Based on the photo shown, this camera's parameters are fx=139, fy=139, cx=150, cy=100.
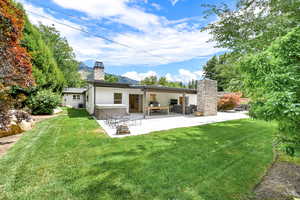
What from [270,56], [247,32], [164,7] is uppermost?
[164,7]

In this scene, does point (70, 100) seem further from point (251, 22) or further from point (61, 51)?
point (251, 22)

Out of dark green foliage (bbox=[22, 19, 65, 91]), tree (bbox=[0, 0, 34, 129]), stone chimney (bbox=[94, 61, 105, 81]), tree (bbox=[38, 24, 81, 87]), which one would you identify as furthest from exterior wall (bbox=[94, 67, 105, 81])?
tree (bbox=[38, 24, 81, 87])

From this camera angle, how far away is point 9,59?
156 inches

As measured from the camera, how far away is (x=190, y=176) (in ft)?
9.71

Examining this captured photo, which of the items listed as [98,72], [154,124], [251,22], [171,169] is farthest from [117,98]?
[251,22]

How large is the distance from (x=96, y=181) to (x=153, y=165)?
1.33 meters

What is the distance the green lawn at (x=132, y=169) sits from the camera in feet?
8.08

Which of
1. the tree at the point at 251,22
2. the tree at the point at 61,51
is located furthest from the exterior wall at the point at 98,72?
the tree at the point at 61,51

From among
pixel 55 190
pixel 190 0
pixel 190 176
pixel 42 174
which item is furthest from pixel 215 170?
pixel 190 0

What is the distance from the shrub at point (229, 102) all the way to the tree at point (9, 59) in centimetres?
1764

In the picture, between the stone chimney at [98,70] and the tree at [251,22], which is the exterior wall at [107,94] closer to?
the stone chimney at [98,70]

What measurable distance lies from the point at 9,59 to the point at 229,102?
18.6 metres

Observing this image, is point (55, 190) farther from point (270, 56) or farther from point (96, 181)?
point (270, 56)

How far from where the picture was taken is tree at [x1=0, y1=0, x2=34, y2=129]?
12.5ft
